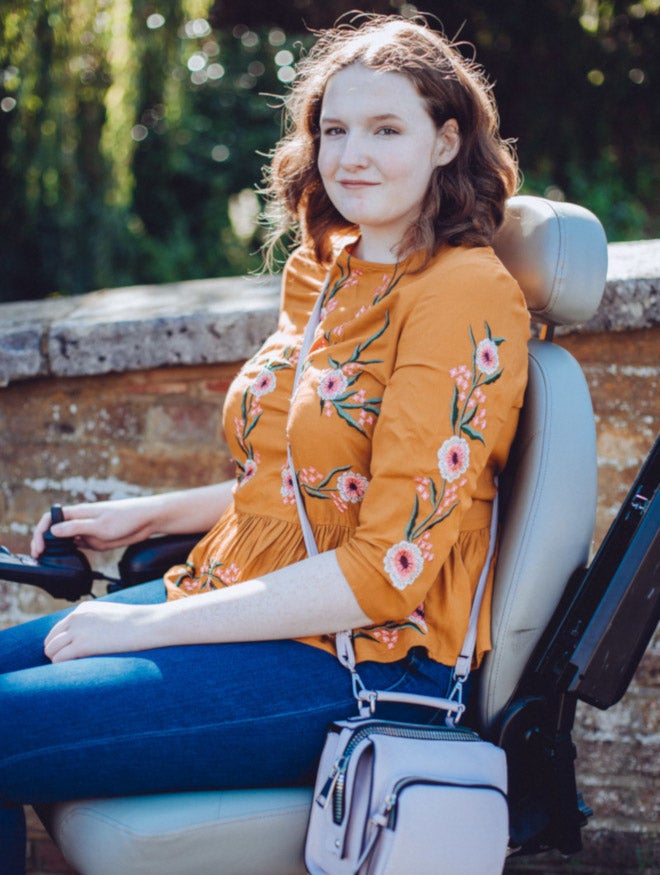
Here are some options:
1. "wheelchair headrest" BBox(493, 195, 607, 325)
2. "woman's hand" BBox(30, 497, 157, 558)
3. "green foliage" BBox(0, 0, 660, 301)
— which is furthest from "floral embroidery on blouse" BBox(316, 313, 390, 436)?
"green foliage" BBox(0, 0, 660, 301)

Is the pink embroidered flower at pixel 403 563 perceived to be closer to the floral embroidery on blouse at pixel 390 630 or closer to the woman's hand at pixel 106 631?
the floral embroidery on blouse at pixel 390 630

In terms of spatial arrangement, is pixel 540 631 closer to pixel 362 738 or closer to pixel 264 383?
pixel 362 738

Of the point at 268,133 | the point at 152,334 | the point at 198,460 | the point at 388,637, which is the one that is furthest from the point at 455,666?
the point at 268,133

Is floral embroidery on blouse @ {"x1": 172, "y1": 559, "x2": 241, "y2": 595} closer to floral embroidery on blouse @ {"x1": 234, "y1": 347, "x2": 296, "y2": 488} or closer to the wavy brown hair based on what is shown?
floral embroidery on blouse @ {"x1": 234, "y1": 347, "x2": 296, "y2": 488}

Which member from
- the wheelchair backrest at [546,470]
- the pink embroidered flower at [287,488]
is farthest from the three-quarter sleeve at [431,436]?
the pink embroidered flower at [287,488]

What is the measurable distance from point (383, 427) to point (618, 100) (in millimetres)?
6922

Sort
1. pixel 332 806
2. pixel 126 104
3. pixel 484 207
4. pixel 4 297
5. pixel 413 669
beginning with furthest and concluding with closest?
pixel 4 297, pixel 126 104, pixel 484 207, pixel 413 669, pixel 332 806

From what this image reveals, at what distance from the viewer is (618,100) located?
7.53 meters

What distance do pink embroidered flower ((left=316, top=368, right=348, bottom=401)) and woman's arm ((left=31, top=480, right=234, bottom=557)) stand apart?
1.58 ft

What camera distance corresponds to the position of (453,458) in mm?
1470

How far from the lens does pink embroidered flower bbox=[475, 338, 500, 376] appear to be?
4.86 ft

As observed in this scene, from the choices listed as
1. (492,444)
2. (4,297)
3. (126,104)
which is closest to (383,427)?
(492,444)

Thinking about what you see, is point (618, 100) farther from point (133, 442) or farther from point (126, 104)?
point (133, 442)

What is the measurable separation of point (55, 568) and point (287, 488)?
0.56 metres
